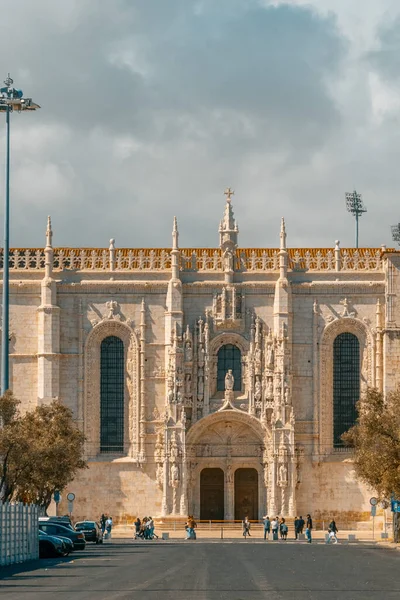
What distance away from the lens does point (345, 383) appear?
96375 mm

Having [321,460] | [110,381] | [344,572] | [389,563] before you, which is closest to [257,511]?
[321,460]

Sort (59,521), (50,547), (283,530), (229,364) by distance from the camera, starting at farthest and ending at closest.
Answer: (229,364) < (283,530) < (59,521) < (50,547)

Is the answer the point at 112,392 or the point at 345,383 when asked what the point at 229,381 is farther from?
the point at 112,392

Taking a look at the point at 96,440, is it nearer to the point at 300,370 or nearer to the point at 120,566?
the point at 300,370

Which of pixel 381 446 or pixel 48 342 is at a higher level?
pixel 48 342

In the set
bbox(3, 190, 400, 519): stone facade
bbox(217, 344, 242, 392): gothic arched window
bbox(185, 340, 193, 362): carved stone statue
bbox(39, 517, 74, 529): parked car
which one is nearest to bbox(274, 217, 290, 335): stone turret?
bbox(3, 190, 400, 519): stone facade

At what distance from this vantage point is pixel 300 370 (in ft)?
315

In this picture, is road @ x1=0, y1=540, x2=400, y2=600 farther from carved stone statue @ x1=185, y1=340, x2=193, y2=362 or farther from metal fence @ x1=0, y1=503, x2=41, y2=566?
carved stone statue @ x1=185, y1=340, x2=193, y2=362

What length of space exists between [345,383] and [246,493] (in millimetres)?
8828

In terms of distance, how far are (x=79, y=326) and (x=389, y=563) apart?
4245 centimetres

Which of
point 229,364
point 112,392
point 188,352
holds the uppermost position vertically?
point 188,352

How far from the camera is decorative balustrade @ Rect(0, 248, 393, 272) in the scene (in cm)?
9712

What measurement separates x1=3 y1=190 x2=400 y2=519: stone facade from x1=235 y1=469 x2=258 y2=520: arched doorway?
0.78 feet

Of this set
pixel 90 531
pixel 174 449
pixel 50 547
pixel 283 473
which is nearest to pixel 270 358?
pixel 283 473
